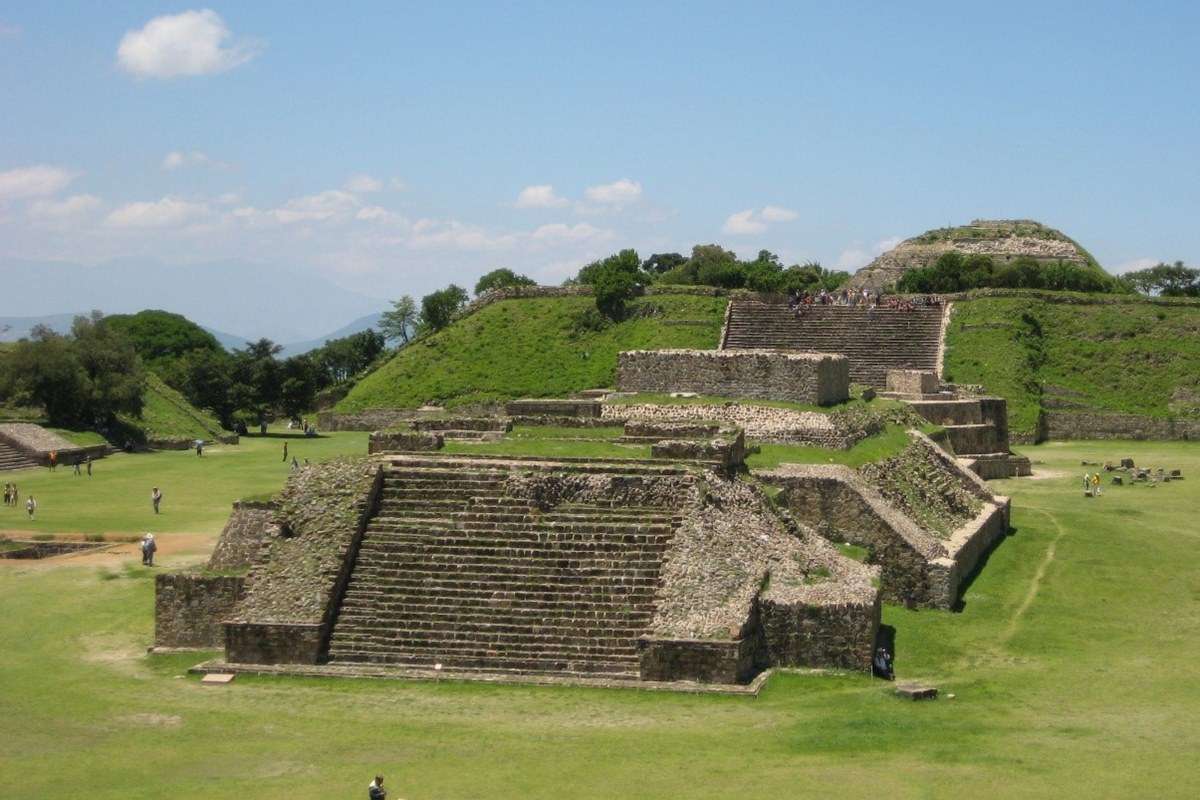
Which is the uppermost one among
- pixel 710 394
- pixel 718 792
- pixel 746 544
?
pixel 710 394

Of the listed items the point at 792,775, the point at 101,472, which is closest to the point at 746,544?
the point at 792,775

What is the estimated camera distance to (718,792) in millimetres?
17094

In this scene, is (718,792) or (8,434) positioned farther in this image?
(8,434)

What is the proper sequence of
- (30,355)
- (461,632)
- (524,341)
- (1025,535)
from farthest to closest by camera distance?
1. (524,341)
2. (30,355)
3. (1025,535)
4. (461,632)

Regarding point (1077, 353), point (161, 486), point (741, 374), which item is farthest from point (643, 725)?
point (1077, 353)

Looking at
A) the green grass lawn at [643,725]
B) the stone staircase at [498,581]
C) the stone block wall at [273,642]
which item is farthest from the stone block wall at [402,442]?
the stone block wall at [273,642]

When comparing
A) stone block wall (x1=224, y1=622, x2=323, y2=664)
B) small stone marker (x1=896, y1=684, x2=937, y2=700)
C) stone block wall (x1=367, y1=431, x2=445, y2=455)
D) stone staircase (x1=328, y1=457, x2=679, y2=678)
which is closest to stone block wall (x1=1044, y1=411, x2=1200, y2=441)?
stone block wall (x1=367, y1=431, x2=445, y2=455)

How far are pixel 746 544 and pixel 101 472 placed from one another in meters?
32.9

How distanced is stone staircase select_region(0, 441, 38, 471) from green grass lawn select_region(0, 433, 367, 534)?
27.0 inches

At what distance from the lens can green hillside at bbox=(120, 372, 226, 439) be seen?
6203cm

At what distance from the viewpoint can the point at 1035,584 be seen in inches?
1201

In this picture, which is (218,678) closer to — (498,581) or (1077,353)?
(498,581)

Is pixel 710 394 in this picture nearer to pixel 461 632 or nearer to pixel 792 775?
pixel 461 632

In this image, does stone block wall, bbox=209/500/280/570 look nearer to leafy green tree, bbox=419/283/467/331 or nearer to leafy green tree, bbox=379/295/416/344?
leafy green tree, bbox=419/283/467/331
